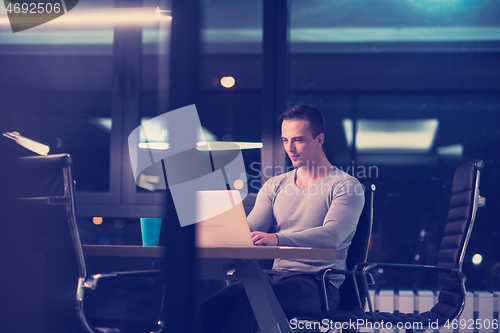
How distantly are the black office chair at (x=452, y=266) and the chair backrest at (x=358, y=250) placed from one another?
0.14 m

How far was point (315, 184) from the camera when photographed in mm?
2189

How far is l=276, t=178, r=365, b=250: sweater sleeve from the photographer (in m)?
1.83

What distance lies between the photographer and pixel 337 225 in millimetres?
1911

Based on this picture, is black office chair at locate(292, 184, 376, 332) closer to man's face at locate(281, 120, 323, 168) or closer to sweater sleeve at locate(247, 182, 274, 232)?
man's face at locate(281, 120, 323, 168)

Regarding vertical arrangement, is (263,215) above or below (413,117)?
below

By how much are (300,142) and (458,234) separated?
2.76ft

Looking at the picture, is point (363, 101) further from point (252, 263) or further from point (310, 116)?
point (252, 263)

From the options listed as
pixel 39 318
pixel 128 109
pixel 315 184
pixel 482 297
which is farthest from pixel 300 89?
pixel 39 318

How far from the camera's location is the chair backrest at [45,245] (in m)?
0.95

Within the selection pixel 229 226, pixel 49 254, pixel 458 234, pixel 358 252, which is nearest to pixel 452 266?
pixel 458 234

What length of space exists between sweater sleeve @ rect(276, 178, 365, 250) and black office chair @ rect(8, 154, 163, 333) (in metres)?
0.59

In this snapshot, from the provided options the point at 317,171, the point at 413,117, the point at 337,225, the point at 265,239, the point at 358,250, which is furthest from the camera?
the point at 413,117

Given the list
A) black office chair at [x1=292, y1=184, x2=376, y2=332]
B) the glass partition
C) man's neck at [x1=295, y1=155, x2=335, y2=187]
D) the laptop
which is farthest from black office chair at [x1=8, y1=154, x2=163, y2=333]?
the glass partition

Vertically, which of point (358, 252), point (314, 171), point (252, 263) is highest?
point (314, 171)
